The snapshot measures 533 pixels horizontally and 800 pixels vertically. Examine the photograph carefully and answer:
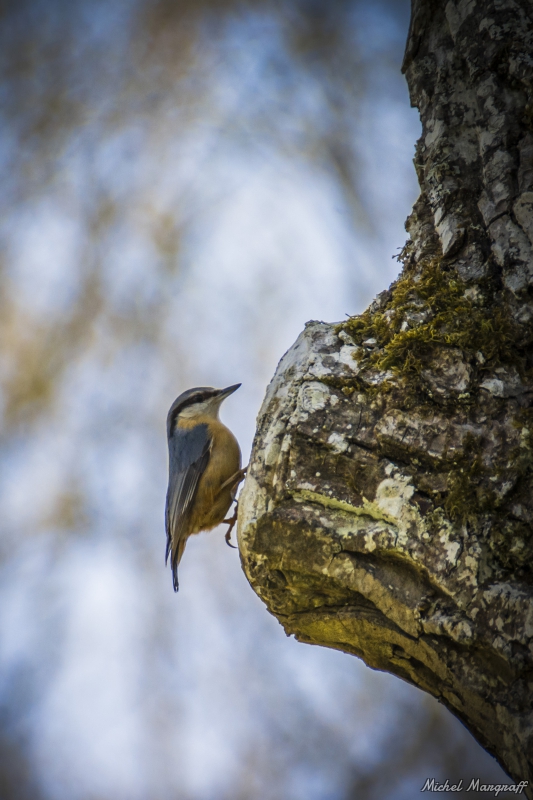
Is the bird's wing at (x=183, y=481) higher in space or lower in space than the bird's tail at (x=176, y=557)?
higher

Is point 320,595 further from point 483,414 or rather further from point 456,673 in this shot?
point 483,414

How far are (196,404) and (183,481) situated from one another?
1.59 feet

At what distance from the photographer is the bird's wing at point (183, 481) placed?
2.85 metres

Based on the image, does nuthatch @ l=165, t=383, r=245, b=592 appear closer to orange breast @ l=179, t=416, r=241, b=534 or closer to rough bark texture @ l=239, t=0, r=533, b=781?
orange breast @ l=179, t=416, r=241, b=534

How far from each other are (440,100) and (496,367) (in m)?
0.86

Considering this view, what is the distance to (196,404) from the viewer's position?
3.20 metres

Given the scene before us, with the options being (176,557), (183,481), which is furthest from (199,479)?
(176,557)

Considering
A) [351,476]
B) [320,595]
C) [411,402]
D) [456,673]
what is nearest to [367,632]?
[320,595]

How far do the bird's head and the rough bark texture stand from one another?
148cm

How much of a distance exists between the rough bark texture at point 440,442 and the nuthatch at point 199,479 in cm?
123

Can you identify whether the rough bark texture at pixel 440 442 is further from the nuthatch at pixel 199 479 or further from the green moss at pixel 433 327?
the nuthatch at pixel 199 479

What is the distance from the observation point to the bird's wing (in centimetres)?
285

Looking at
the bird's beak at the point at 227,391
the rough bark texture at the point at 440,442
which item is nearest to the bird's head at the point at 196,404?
the bird's beak at the point at 227,391

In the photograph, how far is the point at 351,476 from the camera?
146 centimetres
